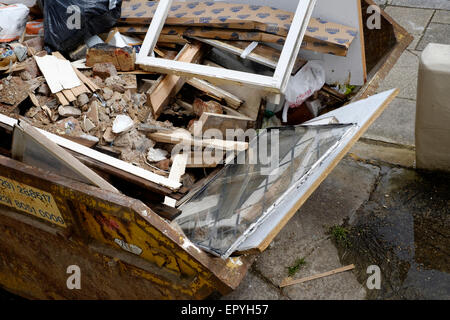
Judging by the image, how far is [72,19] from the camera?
371 cm

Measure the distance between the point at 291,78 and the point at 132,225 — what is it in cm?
196

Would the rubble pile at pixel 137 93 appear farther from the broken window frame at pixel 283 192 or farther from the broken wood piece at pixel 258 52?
the broken window frame at pixel 283 192

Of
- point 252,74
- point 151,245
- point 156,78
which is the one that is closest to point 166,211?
point 151,245

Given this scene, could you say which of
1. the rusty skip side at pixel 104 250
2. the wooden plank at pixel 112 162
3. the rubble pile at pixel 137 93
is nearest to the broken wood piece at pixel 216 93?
the rubble pile at pixel 137 93

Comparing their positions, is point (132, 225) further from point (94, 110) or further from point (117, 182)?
point (94, 110)

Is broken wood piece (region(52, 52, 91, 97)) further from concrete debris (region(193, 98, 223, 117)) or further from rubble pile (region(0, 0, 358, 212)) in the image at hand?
concrete debris (region(193, 98, 223, 117))

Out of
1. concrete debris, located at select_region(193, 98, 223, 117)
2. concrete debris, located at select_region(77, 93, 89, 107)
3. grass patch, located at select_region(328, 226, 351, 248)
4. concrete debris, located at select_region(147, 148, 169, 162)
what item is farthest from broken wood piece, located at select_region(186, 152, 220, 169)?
grass patch, located at select_region(328, 226, 351, 248)

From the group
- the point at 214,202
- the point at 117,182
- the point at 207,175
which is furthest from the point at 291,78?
the point at 117,182

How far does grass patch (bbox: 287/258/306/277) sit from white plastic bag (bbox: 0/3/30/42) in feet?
9.96

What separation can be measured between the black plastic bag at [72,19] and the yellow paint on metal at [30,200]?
1.54m

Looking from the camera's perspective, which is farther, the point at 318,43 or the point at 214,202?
the point at 318,43

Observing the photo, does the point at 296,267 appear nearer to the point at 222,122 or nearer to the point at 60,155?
the point at 222,122

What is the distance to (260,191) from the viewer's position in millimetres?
2834

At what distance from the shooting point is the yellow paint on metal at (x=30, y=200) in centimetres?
262
